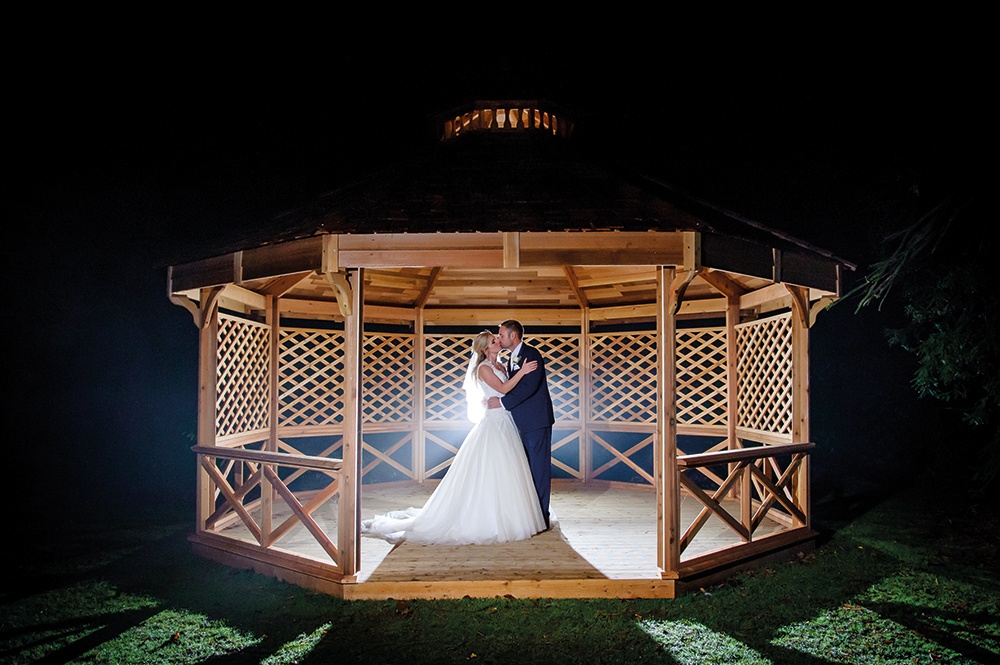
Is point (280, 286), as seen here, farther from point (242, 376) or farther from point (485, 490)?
point (485, 490)

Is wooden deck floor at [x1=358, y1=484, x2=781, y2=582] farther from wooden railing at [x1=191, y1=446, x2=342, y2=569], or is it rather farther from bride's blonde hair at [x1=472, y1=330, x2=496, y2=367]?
bride's blonde hair at [x1=472, y1=330, x2=496, y2=367]

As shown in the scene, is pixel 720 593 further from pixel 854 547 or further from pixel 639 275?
pixel 639 275

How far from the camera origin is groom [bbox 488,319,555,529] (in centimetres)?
526

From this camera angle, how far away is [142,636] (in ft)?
12.6

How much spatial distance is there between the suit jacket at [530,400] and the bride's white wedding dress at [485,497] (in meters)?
0.10

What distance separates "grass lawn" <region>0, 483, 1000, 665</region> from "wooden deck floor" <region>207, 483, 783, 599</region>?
0.30 ft

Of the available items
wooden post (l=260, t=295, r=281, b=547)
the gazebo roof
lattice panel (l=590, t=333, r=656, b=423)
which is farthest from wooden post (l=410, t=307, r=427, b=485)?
lattice panel (l=590, t=333, r=656, b=423)

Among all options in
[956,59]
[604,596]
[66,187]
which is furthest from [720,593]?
[66,187]

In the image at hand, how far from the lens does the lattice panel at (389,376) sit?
26.0 ft

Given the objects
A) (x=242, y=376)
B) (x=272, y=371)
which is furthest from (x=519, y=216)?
(x=272, y=371)

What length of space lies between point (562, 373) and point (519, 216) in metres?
4.12

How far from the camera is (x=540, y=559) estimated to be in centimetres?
471

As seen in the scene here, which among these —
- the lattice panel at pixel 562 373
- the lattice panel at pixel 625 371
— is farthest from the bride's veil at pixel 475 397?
the lattice panel at pixel 625 371

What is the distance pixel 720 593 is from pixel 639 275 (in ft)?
11.3
